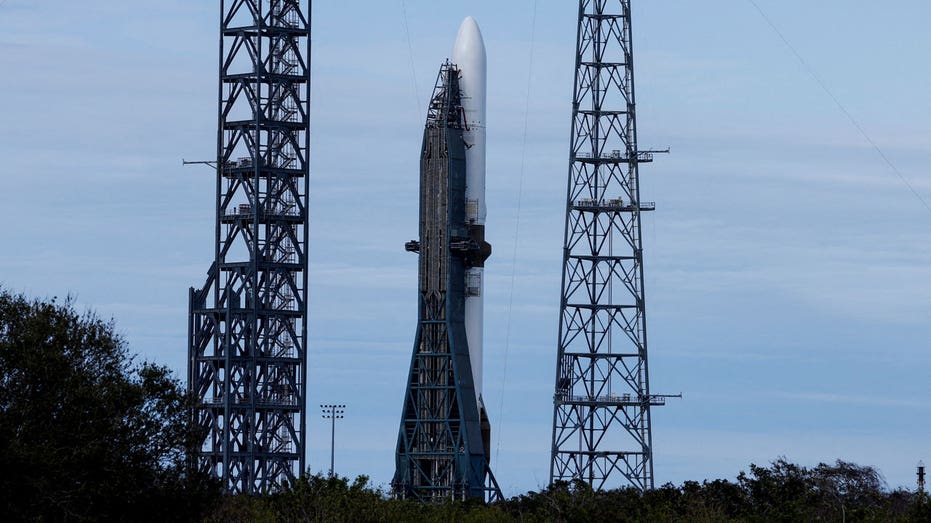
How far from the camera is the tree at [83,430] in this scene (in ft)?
219

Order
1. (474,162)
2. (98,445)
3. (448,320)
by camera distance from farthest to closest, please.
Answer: (474,162) → (448,320) → (98,445)

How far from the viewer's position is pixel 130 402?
236 ft

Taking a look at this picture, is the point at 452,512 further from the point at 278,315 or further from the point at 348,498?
the point at 278,315

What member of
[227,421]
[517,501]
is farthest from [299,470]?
[517,501]

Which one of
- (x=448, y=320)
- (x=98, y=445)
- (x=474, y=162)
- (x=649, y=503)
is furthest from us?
(x=474, y=162)

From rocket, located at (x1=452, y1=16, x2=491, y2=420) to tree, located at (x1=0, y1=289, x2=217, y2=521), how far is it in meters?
39.5

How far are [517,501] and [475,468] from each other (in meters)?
3.33

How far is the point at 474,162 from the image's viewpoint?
11462cm

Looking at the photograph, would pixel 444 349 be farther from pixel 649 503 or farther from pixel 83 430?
pixel 83 430

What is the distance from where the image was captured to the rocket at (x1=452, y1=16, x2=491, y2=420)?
113938mm

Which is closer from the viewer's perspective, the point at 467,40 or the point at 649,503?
the point at 649,503

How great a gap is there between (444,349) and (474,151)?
450 inches

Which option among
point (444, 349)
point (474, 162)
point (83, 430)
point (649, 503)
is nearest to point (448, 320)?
point (444, 349)

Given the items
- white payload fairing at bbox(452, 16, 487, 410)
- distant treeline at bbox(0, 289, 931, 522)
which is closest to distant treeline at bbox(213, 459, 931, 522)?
distant treeline at bbox(0, 289, 931, 522)
